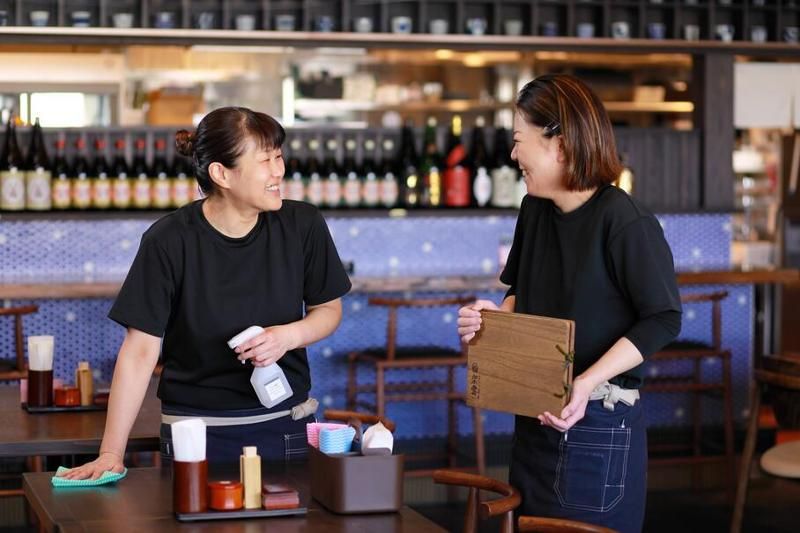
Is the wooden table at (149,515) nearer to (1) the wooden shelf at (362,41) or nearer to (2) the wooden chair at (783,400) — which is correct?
(2) the wooden chair at (783,400)

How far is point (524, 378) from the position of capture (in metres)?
2.54

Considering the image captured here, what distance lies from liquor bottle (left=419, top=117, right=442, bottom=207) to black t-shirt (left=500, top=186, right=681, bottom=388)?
4319 millimetres

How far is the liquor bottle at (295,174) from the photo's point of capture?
690 centimetres

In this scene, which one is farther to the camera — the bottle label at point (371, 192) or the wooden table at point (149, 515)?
the bottle label at point (371, 192)

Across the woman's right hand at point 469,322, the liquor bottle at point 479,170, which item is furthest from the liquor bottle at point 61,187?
the woman's right hand at point 469,322

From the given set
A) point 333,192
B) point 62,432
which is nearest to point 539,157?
point 62,432

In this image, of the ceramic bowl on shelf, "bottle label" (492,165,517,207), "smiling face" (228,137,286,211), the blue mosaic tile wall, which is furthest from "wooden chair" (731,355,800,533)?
the ceramic bowl on shelf

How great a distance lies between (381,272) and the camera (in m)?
6.79

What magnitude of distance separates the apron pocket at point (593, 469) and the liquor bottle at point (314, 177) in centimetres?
437

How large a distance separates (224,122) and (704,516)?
3.51m

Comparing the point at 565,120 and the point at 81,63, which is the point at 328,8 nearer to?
the point at 81,63

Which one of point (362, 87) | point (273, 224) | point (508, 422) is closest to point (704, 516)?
point (508, 422)

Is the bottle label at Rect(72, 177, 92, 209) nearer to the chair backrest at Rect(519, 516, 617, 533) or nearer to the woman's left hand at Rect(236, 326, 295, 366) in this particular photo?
the woman's left hand at Rect(236, 326, 295, 366)

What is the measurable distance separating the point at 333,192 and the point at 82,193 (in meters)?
1.33
